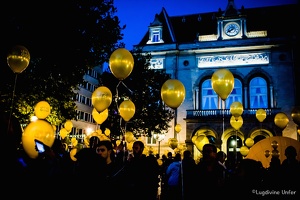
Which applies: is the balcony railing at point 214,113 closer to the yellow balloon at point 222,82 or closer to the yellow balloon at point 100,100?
the yellow balloon at point 222,82

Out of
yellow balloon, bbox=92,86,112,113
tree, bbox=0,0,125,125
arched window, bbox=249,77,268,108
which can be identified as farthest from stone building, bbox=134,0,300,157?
yellow balloon, bbox=92,86,112,113

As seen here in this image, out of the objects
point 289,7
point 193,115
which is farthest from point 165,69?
point 289,7

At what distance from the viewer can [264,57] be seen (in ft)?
81.8

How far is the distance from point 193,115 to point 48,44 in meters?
17.1

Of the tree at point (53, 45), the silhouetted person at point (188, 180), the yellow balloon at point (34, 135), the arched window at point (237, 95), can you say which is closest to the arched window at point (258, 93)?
the arched window at point (237, 95)

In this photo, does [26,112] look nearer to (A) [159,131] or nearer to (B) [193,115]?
(A) [159,131]

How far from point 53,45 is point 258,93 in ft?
66.7

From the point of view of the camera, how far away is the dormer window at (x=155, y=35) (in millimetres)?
28875

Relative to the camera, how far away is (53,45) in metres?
11.2

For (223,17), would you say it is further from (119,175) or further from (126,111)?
(119,175)

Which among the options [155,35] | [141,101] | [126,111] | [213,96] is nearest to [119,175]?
[126,111]

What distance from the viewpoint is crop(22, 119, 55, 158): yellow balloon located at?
15.1ft

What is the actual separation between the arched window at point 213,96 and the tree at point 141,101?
4.27m

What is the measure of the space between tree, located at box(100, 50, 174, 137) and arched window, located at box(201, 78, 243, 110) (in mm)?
4273
